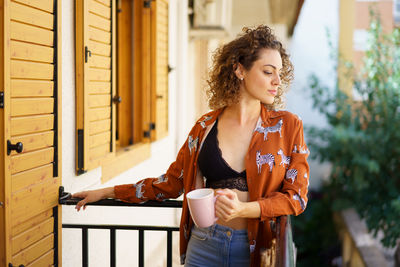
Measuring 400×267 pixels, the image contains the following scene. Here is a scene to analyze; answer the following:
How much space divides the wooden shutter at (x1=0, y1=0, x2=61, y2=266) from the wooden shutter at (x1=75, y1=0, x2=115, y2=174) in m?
0.41

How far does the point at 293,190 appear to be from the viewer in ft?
5.48

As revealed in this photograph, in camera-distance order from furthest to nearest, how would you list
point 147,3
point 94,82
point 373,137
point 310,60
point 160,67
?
point 310,60, point 373,137, point 160,67, point 147,3, point 94,82

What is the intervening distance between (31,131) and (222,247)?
2.74 ft

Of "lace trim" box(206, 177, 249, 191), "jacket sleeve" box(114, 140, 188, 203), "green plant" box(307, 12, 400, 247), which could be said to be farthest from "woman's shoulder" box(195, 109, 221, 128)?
"green plant" box(307, 12, 400, 247)

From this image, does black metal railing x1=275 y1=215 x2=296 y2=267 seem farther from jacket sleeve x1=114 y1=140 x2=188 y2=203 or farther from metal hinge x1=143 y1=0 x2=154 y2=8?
metal hinge x1=143 y1=0 x2=154 y2=8

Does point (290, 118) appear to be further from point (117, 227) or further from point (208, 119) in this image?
point (117, 227)

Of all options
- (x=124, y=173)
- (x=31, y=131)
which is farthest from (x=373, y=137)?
(x=31, y=131)

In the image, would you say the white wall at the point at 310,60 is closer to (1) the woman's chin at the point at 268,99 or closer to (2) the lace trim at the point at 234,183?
(1) the woman's chin at the point at 268,99

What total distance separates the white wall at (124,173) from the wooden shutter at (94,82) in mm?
41

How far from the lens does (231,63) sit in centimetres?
192

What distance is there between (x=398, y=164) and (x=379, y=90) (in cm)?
102

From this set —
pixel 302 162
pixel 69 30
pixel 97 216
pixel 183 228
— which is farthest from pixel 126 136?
pixel 302 162

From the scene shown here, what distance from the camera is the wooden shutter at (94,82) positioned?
2582 millimetres

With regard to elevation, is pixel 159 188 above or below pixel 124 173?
above
